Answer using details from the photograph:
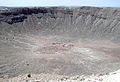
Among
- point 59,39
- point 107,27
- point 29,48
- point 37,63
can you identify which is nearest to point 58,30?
point 59,39

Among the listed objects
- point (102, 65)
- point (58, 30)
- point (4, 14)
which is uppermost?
point (4, 14)

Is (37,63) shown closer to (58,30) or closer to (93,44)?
(93,44)

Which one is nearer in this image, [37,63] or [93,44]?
[37,63]

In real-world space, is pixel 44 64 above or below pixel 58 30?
below

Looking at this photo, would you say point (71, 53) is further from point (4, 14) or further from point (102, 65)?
point (4, 14)

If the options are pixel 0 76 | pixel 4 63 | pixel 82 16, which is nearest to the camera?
pixel 0 76

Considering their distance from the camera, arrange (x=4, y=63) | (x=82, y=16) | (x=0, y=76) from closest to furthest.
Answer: (x=0, y=76) → (x=4, y=63) → (x=82, y=16)
